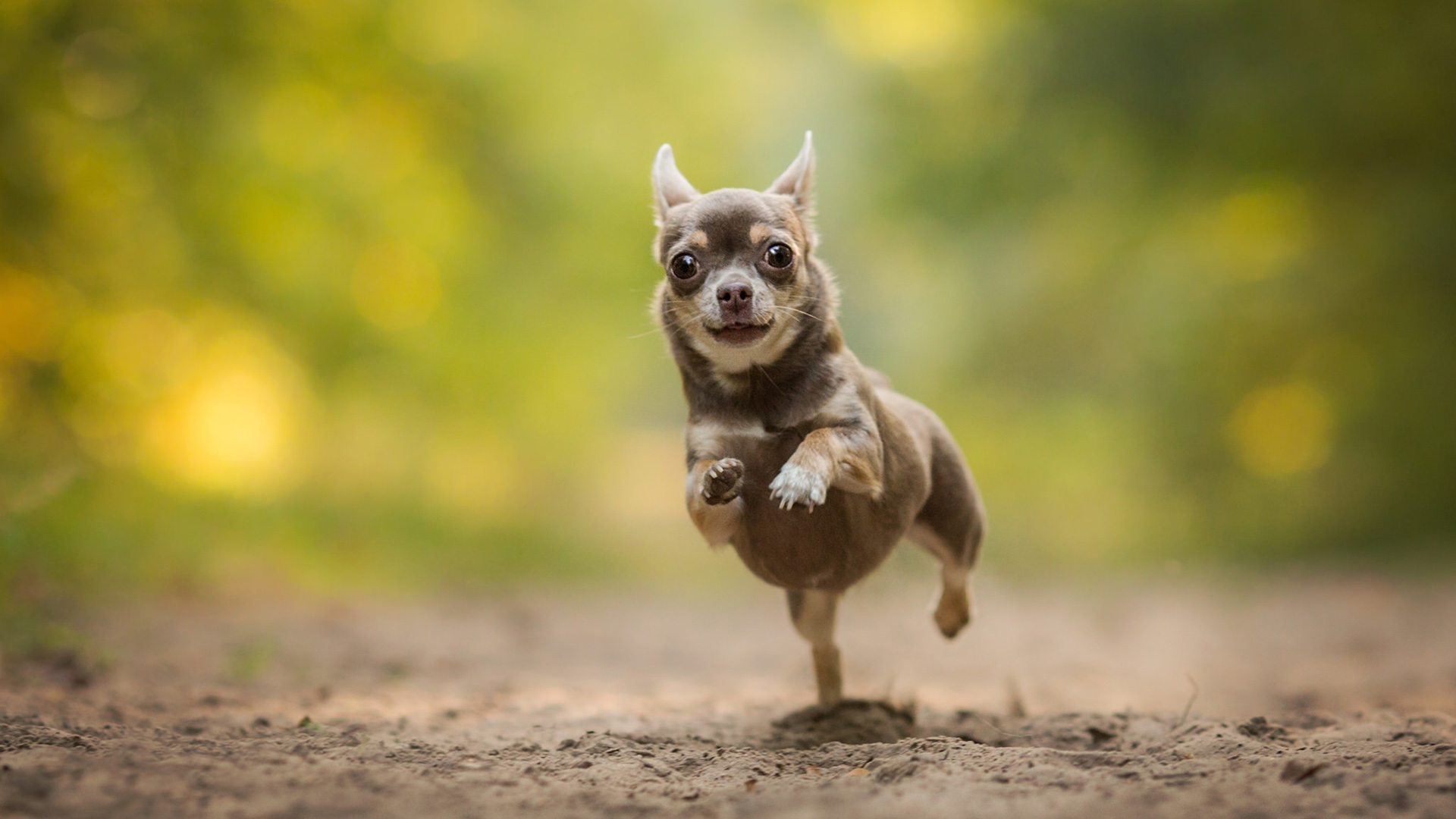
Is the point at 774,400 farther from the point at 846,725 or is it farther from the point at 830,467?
the point at 846,725

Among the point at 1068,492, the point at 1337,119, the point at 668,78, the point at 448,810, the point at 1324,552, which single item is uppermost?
the point at 668,78

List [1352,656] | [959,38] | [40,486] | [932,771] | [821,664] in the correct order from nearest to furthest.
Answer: [932,771], [821,664], [40,486], [1352,656], [959,38]

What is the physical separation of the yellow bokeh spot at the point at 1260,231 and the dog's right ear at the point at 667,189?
416 inches

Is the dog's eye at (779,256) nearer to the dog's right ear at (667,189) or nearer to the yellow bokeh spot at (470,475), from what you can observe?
the dog's right ear at (667,189)

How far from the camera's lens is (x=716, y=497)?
12.4ft

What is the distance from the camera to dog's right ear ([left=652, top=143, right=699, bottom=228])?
472 cm

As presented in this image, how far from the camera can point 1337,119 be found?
1206 centimetres

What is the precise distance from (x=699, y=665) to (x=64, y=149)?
6.97m

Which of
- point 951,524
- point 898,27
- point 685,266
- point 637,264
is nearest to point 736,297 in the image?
point 685,266

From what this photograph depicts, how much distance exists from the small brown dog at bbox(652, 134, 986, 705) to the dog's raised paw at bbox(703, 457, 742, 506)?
0.15 feet

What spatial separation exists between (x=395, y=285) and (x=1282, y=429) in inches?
435

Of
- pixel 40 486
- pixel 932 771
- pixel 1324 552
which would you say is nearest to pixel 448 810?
pixel 932 771

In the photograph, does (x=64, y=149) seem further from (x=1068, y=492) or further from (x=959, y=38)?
(x=1068, y=492)

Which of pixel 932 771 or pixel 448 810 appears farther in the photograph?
pixel 932 771
